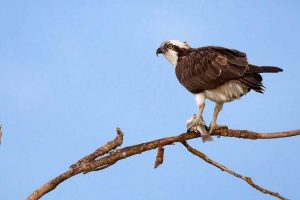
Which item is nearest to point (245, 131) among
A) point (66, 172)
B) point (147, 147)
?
point (147, 147)

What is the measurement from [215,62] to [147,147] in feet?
6.97

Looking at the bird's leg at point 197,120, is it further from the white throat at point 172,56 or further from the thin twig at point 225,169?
the white throat at point 172,56

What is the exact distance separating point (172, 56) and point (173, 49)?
0.51ft

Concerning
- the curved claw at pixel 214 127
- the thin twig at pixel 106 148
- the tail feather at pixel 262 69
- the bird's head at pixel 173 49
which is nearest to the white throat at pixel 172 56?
the bird's head at pixel 173 49

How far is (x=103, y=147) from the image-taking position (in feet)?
23.6

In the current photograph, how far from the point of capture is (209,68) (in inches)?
325

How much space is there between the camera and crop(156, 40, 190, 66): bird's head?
31.7ft

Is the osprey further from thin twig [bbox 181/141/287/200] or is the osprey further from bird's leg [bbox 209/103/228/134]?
thin twig [bbox 181/141/287/200]

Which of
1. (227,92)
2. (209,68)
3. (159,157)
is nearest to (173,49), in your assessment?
(209,68)

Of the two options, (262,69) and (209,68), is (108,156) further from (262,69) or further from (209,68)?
(262,69)

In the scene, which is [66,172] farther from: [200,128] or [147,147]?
[200,128]

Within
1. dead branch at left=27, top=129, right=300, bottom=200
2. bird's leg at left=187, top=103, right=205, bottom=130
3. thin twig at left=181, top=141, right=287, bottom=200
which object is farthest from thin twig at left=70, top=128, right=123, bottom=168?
bird's leg at left=187, top=103, right=205, bottom=130

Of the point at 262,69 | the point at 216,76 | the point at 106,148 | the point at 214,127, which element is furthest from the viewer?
the point at 214,127

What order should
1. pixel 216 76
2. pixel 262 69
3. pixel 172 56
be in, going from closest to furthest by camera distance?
pixel 262 69
pixel 216 76
pixel 172 56
